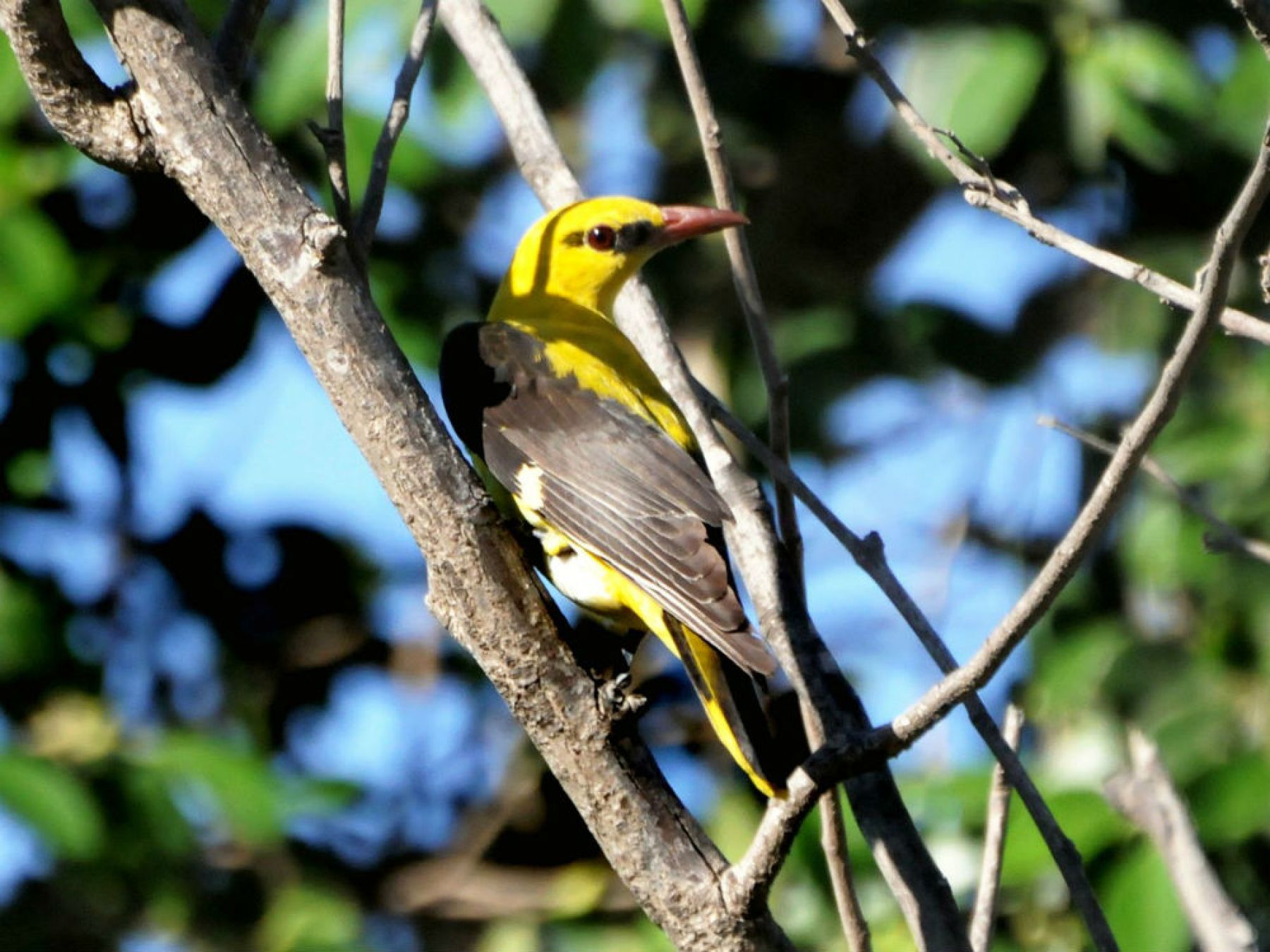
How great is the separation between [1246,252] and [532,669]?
10.3 feet

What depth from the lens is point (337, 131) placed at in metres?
2.33

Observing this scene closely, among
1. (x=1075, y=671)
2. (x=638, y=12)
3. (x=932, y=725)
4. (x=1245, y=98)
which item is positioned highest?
(x=1245, y=98)

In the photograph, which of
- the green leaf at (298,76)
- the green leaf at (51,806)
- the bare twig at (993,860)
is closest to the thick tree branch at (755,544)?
the bare twig at (993,860)

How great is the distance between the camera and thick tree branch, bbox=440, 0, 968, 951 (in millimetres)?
2354

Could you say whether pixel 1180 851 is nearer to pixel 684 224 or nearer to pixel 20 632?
pixel 684 224

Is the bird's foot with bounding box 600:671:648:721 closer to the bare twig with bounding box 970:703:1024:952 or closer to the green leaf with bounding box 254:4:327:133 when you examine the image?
the bare twig with bounding box 970:703:1024:952

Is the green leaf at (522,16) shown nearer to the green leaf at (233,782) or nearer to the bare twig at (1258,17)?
the green leaf at (233,782)

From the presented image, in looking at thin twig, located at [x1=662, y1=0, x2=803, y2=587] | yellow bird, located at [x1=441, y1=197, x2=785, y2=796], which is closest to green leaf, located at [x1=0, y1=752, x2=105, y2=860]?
yellow bird, located at [x1=441, y1=197, x2=785, y2=796]

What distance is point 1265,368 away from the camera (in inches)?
147

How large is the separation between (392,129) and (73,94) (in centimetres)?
45

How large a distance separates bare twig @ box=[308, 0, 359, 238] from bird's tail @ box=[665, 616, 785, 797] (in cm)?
80

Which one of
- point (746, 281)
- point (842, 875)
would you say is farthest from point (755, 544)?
point (842, 875)

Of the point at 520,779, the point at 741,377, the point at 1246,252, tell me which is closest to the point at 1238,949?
the point at 741,377

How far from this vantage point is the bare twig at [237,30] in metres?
2.32
